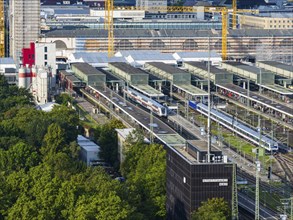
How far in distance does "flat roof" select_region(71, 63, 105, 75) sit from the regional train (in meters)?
6.26

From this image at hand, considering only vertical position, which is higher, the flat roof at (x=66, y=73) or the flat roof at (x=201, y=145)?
the flat roof at (x=201, y=145)

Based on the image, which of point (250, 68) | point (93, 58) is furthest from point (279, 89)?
point (93, 58)

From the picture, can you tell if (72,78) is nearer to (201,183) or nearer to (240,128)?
Answer: (240,128)

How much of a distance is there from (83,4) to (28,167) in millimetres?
52291

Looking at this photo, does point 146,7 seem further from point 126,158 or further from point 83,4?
point 126,158

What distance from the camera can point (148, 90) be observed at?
138 feet

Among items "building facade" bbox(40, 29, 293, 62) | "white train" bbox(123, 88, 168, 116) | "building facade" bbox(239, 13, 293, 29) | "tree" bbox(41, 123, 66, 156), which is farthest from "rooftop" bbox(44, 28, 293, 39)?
"tree" bbox(41, 123, 66, 156)

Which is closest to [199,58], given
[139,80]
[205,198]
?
[139,80]

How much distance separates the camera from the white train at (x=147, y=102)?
3654 cm

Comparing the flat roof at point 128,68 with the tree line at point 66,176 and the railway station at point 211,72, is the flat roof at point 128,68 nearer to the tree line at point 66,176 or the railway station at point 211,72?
the railway station at point 211,72

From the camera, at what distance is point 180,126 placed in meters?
34.0

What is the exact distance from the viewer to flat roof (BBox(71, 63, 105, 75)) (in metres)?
44.2

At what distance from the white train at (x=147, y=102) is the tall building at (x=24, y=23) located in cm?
1011

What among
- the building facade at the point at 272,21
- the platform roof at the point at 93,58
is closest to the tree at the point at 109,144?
the platform roof at the point at 93,58
